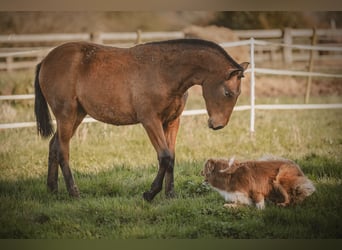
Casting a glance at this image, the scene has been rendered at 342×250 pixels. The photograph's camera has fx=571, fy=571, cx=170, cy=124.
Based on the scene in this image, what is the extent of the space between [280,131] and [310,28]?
0.94 metres

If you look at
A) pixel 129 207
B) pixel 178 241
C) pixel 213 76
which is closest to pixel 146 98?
pixel 213 76

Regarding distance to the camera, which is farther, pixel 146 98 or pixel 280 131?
pixel 280 131

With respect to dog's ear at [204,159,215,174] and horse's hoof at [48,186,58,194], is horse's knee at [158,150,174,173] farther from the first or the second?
horse's hoof at [48,186,58,194]

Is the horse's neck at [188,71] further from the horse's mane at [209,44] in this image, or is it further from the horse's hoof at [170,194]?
the horse's hoof at [170,194]

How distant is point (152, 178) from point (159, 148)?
1.15 feet

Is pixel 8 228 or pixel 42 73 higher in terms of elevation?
pixel 42 73

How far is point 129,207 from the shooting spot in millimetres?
4691

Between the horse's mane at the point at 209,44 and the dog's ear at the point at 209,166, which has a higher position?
the horse's mane at the point at 209,44

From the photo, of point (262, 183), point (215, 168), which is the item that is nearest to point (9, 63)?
point (215, 168)

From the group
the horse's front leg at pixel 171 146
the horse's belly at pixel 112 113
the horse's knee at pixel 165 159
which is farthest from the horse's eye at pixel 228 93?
the horse's belly at pixel 112 113

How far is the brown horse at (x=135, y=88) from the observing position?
4586 mm

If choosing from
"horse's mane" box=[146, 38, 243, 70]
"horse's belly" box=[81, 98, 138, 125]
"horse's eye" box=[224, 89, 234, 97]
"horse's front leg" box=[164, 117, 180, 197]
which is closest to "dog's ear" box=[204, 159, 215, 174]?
"horse's front leg" box=[164, 117, 180, 197]
